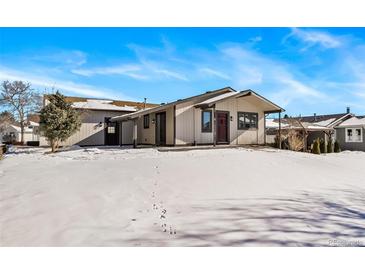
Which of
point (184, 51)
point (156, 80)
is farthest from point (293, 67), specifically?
point (156, 80)

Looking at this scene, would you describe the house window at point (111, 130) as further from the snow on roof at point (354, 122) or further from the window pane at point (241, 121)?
the snow on roof at point (354, 122)

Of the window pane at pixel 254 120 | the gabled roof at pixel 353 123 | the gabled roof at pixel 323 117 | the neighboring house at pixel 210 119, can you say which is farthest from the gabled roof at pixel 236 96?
the gabled roof at pixel 323 117

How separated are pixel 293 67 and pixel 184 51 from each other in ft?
18.2

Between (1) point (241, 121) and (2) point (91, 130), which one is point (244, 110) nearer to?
(1) point (241, 121)

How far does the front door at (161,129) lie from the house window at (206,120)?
94.0 inches

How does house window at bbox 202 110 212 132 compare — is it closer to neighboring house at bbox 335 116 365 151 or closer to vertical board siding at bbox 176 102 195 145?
vertical board siding at bbox 176 102 195 145

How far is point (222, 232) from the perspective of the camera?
342 cm

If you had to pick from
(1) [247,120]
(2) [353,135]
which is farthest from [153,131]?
(2) [353,135]

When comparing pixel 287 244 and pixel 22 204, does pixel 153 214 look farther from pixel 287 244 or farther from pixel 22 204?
pixel 22 204

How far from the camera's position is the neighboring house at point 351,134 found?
21547mm

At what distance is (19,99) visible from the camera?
97.9 feet

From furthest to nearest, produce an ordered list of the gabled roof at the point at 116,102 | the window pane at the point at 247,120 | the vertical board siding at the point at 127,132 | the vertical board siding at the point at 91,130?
the gabled roof at the point at 116,102, the vertical board siding at the point at 127,132, the vertical board siding at the point at 91,130, the window pane at the point at 247,120

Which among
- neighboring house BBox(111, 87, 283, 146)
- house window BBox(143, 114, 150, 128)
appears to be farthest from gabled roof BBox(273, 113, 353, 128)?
house window BBox(143, 114, 150, 128)

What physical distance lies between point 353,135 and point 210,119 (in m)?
15.3
